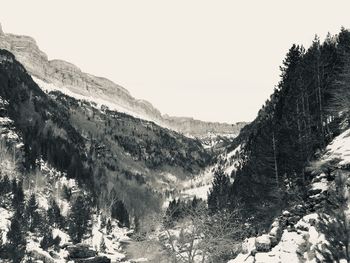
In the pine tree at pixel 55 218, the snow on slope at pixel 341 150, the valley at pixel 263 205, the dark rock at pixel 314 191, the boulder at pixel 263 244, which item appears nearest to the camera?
the valley at pixel 263 205

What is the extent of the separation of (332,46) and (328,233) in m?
57.1

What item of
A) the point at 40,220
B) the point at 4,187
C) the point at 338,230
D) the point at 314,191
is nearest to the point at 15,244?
the point at 40,220

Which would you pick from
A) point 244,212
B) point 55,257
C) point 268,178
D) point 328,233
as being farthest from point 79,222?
point 328,233

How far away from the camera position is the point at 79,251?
4060 inches

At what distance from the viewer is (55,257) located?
323 ft

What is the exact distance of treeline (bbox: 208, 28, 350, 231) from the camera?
47.6m

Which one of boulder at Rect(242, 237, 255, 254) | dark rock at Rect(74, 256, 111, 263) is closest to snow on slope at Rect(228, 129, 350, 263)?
boulder at Rect(242, 237, 255, 254)

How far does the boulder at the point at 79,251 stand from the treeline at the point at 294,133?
50837 millimetres

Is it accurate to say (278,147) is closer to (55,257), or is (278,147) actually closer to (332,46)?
(332,46)

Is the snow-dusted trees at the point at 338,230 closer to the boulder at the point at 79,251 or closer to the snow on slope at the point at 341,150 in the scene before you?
the snow on slope at the point at 341,150

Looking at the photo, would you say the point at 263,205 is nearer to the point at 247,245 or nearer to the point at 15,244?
the point at 247,245

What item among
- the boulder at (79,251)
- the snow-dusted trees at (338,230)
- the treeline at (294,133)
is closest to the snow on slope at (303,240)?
the snow-dusted trees at (338,230)

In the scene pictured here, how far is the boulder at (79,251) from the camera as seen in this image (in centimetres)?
10272

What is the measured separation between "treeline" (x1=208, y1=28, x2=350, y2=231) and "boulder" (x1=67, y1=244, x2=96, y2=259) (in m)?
50.8
